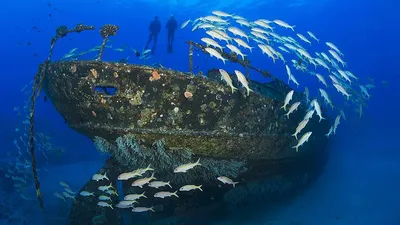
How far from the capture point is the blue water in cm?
1019

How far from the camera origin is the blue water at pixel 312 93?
10.2 m

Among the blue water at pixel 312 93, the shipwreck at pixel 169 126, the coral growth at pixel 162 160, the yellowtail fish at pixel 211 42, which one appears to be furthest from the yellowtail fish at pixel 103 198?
the yellowtail fish at pixel 211 42

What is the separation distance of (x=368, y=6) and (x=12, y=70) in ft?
331

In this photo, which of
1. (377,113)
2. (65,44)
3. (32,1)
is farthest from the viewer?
(65,44)

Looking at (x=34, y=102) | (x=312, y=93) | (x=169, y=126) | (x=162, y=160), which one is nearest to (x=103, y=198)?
(x=162, y=160)

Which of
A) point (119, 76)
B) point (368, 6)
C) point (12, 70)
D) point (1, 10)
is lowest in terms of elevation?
point (119, 76)

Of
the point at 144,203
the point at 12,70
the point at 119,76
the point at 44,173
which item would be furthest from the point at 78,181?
the point at 12,70

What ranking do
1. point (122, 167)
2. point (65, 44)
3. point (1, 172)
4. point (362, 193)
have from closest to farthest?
point (122, 167), point (362, 193), point (1, 172), point (65, 44)

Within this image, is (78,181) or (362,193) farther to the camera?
(78,181)

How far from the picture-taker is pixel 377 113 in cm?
3300

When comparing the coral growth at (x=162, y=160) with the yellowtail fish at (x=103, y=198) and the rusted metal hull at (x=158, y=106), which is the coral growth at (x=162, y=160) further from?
the yellowtail fish at (x=103, y=198)

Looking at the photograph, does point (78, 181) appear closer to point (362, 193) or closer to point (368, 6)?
point (362, 193)

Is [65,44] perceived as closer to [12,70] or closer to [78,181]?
[12,70]

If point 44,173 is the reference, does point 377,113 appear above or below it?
above
